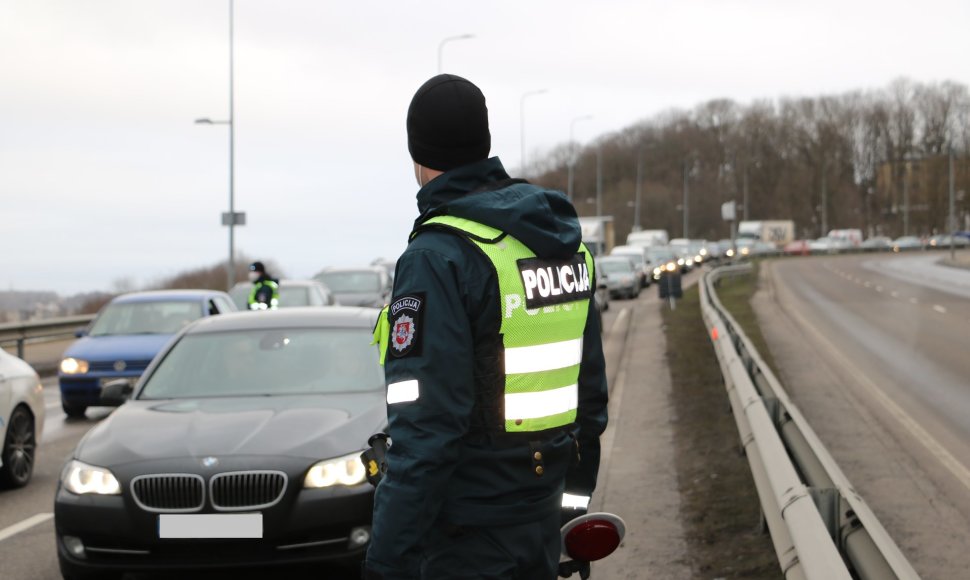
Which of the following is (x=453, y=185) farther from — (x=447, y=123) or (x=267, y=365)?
(x=267, y=365)

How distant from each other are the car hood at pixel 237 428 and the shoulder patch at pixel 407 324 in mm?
3348

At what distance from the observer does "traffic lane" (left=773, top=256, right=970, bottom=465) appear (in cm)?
1257

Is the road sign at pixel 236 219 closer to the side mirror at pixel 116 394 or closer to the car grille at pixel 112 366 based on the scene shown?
the car grille at pixel 112 366

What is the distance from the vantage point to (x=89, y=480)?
6047 millimetres

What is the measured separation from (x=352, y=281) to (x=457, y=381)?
87.8 ft

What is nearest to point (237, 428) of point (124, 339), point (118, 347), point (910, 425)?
point (910, 425)

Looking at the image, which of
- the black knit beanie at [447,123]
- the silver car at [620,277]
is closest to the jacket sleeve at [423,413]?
the black knit beanie at [447,123]

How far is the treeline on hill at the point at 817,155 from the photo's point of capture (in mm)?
125875

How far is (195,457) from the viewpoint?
5.95m

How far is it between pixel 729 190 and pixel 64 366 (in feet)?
384

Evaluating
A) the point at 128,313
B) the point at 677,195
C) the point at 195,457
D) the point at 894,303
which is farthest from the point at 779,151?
the point at 195,457

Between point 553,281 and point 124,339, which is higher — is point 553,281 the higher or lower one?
the higher one

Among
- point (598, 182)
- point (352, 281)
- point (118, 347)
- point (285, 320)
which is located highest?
point (598, 182)

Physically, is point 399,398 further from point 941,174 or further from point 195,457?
point 941,174
